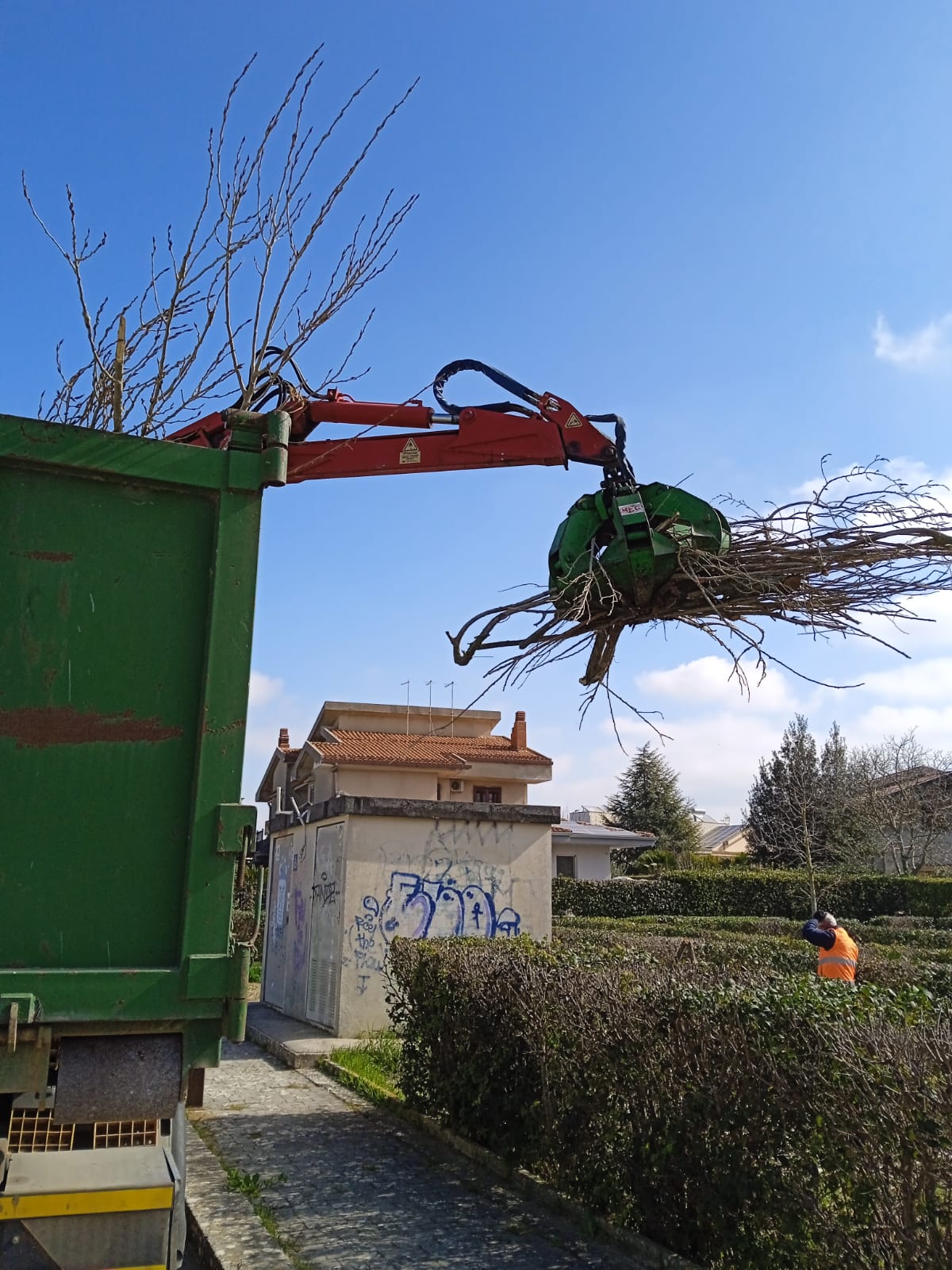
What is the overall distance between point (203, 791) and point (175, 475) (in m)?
1.10

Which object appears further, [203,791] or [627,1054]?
[627,1054]

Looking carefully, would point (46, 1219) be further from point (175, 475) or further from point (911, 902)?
point (911, 902)

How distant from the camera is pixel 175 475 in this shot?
3.54 metres

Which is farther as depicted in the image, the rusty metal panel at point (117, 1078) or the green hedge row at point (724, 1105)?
the green hedge row at point (724, 1105)

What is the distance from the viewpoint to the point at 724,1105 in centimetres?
452

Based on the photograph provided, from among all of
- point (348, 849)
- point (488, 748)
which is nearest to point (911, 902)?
point (488, 748)

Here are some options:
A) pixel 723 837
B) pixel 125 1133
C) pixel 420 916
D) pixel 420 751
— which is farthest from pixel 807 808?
pixel 723 837

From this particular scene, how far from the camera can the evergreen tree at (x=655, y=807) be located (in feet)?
167

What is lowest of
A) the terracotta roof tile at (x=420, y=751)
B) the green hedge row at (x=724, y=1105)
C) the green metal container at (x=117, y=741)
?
the green hedge row at (x=724, y=1105)

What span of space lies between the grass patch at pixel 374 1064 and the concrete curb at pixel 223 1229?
2.57 m

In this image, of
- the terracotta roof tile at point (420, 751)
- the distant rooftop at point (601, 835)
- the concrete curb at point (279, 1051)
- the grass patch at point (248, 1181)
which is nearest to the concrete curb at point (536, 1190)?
the grass patch at point (248, 1181)

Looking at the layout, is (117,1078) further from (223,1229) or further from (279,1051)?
(279,1051)

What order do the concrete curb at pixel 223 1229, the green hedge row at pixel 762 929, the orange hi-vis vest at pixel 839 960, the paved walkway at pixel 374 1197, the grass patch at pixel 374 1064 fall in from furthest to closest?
1. the green hedge row at pixel 762 929
2. the orange hi-vis vest at pixel 839 960
3. the grass patch at pixel 374 1064
4. the paved walkway at pixel 374 1197
5. the concrete curb at pixel 223 1229

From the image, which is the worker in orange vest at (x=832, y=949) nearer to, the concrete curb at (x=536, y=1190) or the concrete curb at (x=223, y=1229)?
the concrete curb at (x=536, y=1190)
